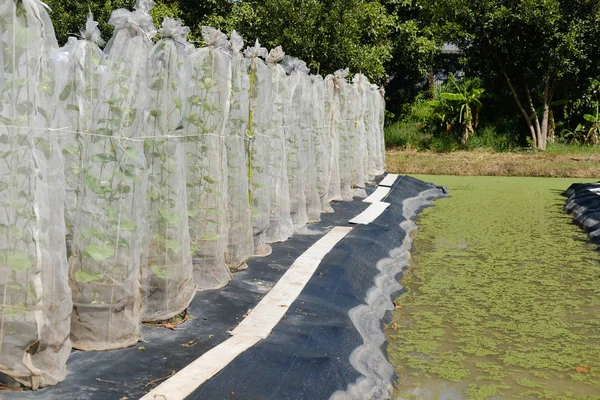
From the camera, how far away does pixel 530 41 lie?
20547mm

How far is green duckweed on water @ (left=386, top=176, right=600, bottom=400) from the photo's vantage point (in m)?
4.86

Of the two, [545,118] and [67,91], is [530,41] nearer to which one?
→ [545,118]

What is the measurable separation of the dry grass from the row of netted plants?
1284cm

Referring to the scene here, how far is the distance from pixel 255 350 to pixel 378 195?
7888 millimetres

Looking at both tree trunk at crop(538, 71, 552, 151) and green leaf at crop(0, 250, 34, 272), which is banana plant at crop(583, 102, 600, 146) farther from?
green leaf at crop(0, 250, 34, 272)

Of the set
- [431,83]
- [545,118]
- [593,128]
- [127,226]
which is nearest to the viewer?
[127,226]

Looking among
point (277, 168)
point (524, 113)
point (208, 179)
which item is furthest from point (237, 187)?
point (524, 113)

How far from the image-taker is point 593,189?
1276 centimetres

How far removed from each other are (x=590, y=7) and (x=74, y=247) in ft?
61.4

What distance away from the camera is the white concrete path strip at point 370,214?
29.7 ft

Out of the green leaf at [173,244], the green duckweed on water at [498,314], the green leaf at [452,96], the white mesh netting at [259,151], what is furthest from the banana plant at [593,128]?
the green leaf at [173,244]

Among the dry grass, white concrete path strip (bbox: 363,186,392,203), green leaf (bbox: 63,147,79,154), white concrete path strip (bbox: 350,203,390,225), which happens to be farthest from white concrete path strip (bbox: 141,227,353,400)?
the dry grass

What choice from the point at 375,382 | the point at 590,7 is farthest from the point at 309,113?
the point at 590,7

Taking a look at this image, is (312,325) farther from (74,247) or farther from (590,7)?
(590,7)
